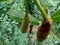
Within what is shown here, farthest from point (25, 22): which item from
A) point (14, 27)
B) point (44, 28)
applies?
point (14, 27)

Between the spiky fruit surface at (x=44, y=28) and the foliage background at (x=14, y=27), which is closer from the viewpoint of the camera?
the spiky fruit surface at (x=44, y=28)

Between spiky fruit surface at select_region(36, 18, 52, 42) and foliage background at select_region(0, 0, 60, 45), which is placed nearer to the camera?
spiky fruit surface at select_region(36, 18, 52, 42)

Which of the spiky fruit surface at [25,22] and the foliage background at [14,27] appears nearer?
the spiky fruit surface at [25,22]

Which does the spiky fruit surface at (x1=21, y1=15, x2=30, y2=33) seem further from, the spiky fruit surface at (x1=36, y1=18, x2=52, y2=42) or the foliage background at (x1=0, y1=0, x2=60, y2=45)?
the foliage background at (x1=0, y1=0, x2=60, y2=45)

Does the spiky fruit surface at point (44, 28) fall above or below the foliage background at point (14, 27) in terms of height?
above

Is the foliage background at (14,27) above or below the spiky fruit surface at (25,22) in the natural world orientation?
below

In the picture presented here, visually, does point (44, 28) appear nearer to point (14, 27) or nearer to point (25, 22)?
point (25, 22)

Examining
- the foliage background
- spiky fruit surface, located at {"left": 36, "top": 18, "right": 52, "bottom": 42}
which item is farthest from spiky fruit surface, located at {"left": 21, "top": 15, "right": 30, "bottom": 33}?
the foliage background

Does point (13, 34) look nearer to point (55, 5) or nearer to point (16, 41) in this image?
point (16, 41)

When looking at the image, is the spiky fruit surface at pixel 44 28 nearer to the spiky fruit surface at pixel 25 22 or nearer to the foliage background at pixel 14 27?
the spiky fruit surface at pixel 25 22

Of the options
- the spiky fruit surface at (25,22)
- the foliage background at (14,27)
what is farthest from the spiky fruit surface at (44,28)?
the foliage background at (14,27)

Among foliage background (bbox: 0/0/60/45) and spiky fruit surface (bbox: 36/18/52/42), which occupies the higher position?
spiky fruit surface (bbox: 36/18/52/42)

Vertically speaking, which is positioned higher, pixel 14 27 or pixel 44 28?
pixel 44 28

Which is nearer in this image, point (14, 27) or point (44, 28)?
point (44, 28)
